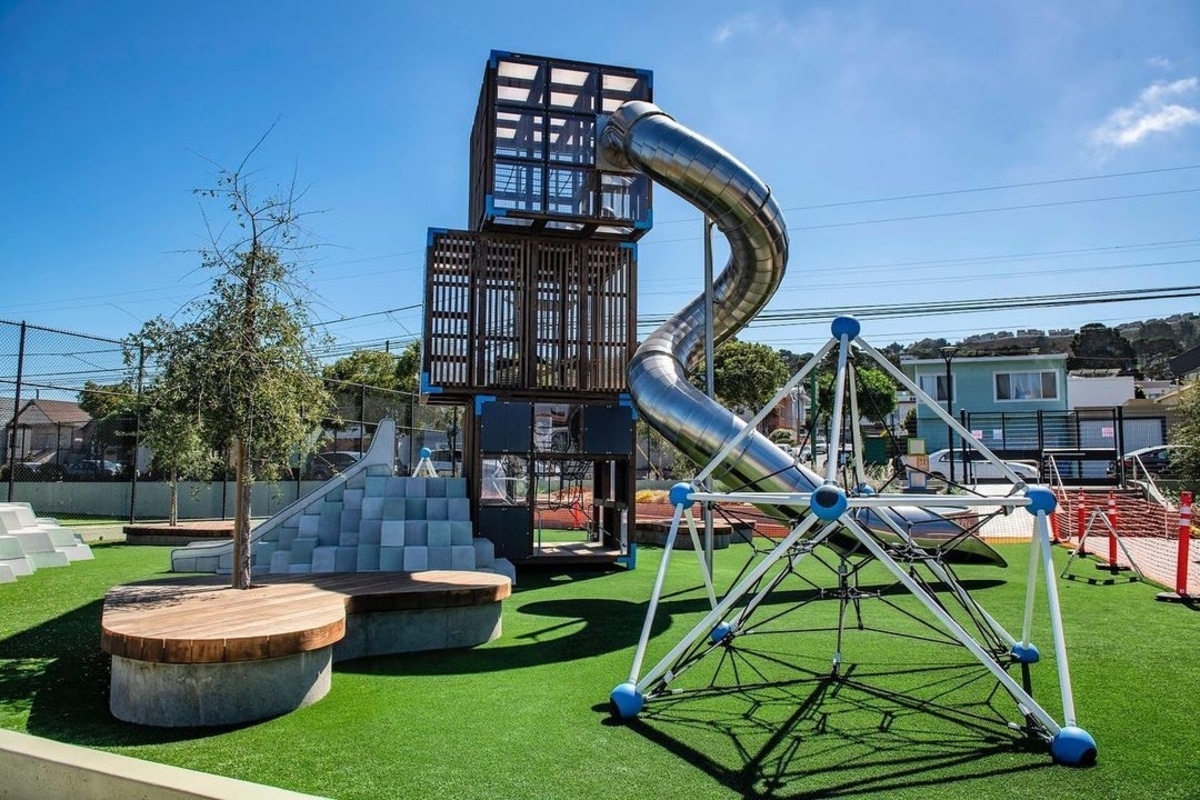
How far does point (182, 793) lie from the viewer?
3.64 m

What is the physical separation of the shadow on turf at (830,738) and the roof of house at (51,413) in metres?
16.3

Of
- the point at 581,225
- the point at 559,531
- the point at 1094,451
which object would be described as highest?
the point at 581,225

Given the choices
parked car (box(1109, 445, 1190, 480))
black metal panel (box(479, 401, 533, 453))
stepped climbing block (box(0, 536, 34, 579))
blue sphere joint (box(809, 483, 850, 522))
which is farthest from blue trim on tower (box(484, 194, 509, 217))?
parked car (box(1109, 445, 1190, 480))

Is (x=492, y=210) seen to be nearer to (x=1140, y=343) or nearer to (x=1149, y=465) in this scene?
(x=1149, y=465)

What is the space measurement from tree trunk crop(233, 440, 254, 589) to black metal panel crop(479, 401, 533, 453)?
6.25 m

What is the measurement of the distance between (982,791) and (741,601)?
6463 millimetres

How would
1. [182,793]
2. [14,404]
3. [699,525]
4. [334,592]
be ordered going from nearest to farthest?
1. [182,793]
2. [334,592]
3. [14,404]
4. [699,525]

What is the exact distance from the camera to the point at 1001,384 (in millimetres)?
39188

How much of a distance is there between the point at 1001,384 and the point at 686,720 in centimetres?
3860

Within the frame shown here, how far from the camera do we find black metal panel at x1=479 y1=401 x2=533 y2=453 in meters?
13.9

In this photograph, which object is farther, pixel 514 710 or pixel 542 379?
pixel 542 379

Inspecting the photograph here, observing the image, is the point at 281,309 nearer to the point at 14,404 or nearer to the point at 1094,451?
the point at 14,404

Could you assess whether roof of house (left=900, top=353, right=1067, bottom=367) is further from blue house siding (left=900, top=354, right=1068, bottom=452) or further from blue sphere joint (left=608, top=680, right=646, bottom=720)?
blue sphere joint (left=608, top=680, right=646, bottom=720)

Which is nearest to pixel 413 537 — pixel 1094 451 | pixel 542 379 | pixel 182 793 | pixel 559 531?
pixel 542 379
